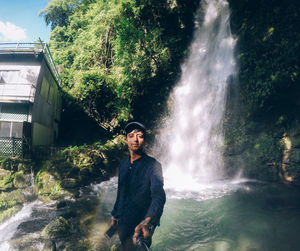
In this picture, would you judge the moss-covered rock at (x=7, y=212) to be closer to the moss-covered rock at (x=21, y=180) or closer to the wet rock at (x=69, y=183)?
the moss-covered rock at (x=21, y=180)

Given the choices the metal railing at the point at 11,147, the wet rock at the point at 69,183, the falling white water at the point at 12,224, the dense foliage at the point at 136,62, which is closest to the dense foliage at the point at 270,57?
the dense foliage at the point at 136,62

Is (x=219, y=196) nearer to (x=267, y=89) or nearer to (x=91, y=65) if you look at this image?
(x=267, y=89)

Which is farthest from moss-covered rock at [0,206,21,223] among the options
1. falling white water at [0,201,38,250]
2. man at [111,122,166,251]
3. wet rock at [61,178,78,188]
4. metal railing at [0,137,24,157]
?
man at [111,122,166,251]

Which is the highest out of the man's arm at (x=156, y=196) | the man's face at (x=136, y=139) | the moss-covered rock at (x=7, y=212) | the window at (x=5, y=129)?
the window at (x=5, y=129)

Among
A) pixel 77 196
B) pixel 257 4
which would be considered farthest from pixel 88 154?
pixel 257 4

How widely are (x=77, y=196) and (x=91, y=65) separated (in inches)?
527

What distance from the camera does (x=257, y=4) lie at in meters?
10.7

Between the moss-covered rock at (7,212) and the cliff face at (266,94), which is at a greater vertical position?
the cliff face at (266,94)

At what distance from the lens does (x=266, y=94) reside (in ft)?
32.8

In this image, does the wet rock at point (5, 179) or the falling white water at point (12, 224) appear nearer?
the falling white water at point (12, 224)

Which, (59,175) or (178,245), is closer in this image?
(178,245)

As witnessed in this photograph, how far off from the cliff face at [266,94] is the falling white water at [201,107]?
775 millimetres

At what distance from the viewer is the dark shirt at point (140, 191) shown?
72.6 inches

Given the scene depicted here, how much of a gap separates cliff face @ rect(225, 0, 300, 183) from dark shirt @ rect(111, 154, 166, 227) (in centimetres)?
989
